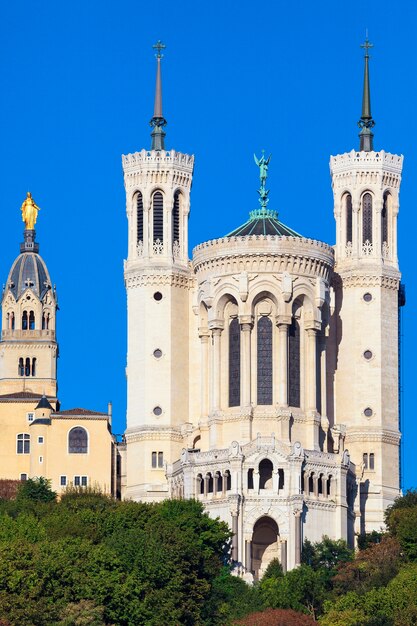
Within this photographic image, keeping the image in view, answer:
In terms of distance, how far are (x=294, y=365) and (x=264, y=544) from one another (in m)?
9.75

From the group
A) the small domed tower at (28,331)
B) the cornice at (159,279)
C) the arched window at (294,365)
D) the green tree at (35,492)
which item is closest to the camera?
the green tree at (35,492)

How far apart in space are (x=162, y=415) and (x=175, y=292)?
671cm

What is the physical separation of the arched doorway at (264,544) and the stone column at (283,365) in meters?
6.43

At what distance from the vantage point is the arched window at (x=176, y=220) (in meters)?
165

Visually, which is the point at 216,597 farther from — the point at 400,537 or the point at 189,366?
the point at 189,366

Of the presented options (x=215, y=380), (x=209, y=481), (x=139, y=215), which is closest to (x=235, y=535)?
(x=209, y=481)

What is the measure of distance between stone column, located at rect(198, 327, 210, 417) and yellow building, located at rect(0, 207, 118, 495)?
7.93 meters

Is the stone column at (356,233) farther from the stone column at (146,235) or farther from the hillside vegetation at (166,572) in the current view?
the hillside vegetation at (166,572)

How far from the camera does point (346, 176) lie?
165750mm

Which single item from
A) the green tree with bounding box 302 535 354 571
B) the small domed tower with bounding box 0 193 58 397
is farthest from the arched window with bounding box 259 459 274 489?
the small domed tower with bounding box 0 193 58 397

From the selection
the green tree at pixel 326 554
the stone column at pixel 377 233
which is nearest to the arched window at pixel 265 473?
the green tree at pixel 326 554

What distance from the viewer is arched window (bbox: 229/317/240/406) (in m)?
158

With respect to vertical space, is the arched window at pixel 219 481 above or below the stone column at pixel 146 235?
below

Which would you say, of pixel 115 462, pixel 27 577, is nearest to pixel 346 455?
pixel 115 462
